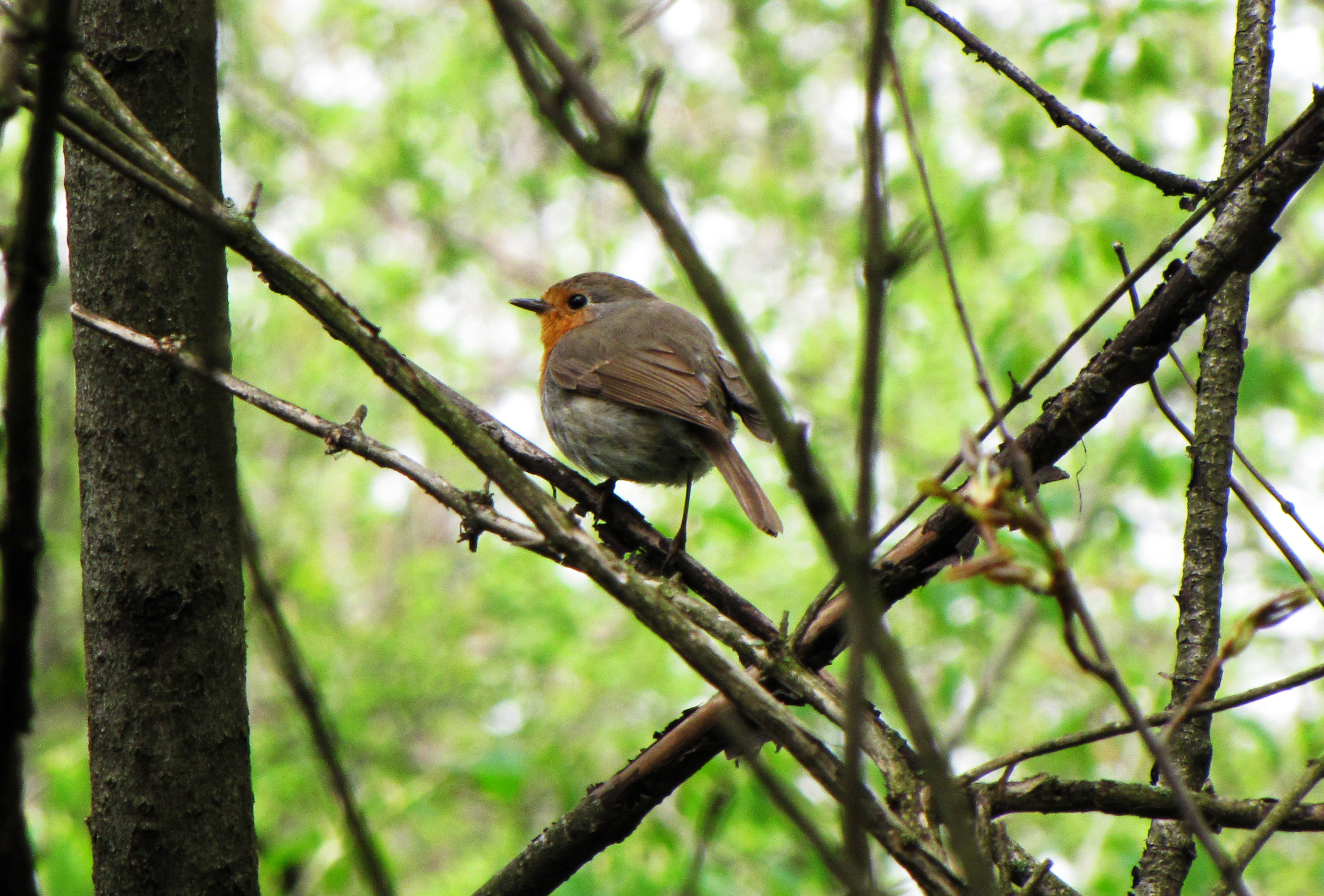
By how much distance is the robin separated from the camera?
4.18 metres

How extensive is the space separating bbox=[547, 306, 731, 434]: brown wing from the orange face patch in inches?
9.7

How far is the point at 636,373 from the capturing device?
4.48 m

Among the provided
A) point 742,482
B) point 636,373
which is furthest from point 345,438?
point 636,373

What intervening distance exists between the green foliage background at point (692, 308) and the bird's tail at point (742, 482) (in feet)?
2.22

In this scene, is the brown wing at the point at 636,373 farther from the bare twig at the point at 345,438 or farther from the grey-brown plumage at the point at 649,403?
the bare twig at the point at 345,438

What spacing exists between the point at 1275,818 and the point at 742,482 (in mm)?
2570

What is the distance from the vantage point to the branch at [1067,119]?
6.49 ft

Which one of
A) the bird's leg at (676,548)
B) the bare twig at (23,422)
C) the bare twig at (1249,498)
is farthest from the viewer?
the bird's leg at (676,548)

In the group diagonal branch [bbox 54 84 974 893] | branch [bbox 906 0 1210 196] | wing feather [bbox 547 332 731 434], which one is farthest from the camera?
wing feather [bbox 547 332 731 434]

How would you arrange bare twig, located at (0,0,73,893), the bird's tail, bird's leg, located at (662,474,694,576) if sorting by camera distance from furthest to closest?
the bird's tail
bird's leg, located at (662,474,694,576)
bare twig, located at (0,0,73,893)

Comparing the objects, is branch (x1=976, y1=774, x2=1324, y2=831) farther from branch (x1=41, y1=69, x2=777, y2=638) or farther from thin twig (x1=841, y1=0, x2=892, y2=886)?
branch (x1=41, y1=69, x2=777, y2=638)

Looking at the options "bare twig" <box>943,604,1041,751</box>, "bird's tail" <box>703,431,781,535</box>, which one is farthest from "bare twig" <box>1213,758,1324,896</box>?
"bare twig" <box>943,604,1041,751</box>

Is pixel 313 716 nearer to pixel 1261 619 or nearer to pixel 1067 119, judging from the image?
pixel 1261 619

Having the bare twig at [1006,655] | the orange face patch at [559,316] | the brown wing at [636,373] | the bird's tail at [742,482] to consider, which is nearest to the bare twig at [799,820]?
the bird's tail at [742,482]
